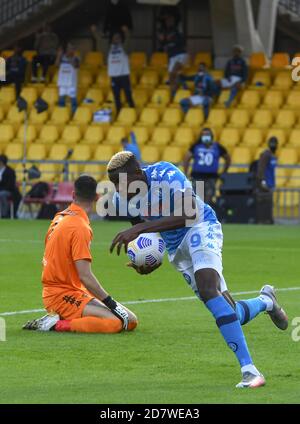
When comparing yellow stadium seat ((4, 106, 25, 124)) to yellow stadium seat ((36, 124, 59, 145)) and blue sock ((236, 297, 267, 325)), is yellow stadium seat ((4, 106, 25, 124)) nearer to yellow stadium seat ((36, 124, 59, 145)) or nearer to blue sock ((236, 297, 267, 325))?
yellow stadium seat ((36, 124, 59, 145))

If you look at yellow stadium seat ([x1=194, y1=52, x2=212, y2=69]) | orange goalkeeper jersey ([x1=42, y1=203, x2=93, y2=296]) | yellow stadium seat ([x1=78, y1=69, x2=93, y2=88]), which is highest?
yellow stadium seat ([x1=194, y1=52, x2=212, y2=69])

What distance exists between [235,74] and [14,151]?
6287 mm

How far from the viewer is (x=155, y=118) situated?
36125mm

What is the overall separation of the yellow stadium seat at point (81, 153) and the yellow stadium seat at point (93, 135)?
65 cm

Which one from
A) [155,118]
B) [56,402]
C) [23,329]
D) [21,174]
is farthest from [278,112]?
[56,402]

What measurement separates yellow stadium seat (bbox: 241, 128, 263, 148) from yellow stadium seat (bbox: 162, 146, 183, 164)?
162 centimetres

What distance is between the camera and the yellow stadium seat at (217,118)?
115ft

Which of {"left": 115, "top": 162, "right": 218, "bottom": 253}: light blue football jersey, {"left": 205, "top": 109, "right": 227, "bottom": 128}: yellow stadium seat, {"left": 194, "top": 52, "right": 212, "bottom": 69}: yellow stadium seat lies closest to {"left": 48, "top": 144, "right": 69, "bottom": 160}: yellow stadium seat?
{"left": 205, "top": 109, "right": 227, "bottom": 128}: yellow stadium seat

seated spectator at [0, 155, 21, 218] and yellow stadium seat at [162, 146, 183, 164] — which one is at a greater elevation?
yellow stadium seat at [162, 146, 183, 164]

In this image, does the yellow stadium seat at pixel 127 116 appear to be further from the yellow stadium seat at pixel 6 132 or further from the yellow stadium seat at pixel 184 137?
the yellow stadium seat at pixel 6 132

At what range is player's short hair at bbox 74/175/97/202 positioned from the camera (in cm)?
1192

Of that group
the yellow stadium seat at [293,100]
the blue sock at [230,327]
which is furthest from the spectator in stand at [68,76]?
the blue sock at [230,327]

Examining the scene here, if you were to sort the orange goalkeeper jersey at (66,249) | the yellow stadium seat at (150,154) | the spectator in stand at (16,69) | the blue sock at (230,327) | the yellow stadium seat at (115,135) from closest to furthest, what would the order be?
the blue sock at (230,327) < the orange goalkeeper jersey at (66,249) < the yellow stadium seat at (150,154) < the yellow stadium seat at (115,135) < the spectator in stand at (16,69)
